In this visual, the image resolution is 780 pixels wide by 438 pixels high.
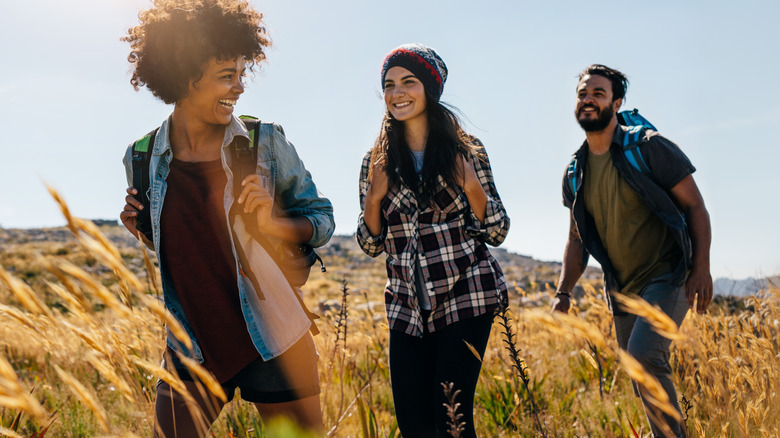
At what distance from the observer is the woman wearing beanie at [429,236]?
97.5 inches

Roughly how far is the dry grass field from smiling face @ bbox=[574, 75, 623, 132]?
4.82 feet

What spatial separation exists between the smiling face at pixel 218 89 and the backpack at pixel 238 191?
130mm

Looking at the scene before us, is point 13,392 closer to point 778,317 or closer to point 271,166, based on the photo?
point 271,166

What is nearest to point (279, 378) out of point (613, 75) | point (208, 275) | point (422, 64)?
point (208, 275)

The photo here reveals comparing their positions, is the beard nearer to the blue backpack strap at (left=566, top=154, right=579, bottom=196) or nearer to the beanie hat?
the blue backpack strap at (left=566, top=154, right=579, bottom=196)

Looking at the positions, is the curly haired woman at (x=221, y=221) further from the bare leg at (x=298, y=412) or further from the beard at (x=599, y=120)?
the beard at (x=599, y=120)

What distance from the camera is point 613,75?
160 inches

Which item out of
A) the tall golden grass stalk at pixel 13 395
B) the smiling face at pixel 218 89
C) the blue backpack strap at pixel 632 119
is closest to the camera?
the tall golden grass stalk at pixel 13 395

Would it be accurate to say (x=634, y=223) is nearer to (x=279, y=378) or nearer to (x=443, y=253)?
(x=443, y=253)

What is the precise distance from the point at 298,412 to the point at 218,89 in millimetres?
1332

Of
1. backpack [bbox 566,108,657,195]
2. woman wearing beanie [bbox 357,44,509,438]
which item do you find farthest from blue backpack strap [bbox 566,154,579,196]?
woman wearing beanie [bbox 357,44,509,438]

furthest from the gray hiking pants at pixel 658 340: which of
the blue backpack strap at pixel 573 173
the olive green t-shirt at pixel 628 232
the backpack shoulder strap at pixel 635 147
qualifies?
the blue backpack strap at pixel 573 173

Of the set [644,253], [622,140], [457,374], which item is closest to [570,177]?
[622,140]

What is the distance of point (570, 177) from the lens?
12.8 ft
